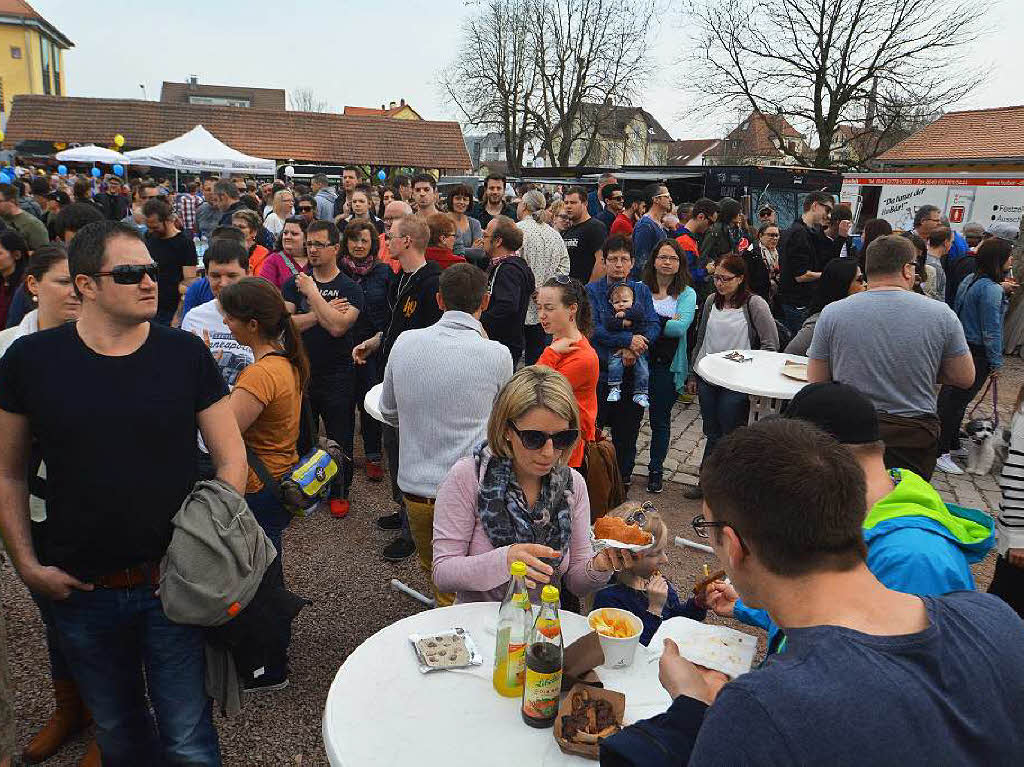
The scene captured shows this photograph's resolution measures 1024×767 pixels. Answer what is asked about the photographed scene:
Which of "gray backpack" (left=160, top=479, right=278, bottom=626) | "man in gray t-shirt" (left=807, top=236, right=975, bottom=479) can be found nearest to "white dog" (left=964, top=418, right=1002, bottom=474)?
"man in gray t-shirt" (left=807, top=236, right=975, bottom=479)

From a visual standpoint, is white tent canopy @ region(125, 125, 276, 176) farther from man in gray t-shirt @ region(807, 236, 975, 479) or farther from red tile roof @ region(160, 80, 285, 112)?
red tile roof @ region(160, 80, 285, 112)

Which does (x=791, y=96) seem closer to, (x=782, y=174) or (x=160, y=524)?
(x=782, y=174)

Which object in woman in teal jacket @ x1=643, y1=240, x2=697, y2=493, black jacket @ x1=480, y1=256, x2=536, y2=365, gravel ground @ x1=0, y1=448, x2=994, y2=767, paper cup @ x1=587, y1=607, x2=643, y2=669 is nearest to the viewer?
paper cup @ x1=587, y1=607, x2=643, y2=669

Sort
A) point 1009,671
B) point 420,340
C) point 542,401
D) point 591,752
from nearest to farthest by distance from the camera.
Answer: point 1009,671 < point 591,752 < point 542,401 < point 420,340

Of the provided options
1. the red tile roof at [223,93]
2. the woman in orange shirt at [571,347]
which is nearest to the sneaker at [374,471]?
the woman in orange shirt at [571,347]

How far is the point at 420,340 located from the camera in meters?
3.17

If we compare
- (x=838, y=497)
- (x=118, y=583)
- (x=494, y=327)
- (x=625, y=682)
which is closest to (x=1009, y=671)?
(x=838, y=497)

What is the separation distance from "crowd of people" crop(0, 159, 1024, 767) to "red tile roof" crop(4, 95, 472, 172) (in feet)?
98.6

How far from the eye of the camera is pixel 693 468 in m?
6.04

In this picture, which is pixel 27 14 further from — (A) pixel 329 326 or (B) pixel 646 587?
(B) pixel 646 587

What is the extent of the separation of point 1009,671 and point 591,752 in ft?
3.15

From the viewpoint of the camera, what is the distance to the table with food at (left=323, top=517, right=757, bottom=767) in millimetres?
1718

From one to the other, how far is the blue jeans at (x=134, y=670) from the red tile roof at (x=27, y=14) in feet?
214

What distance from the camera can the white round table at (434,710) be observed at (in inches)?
66.8
